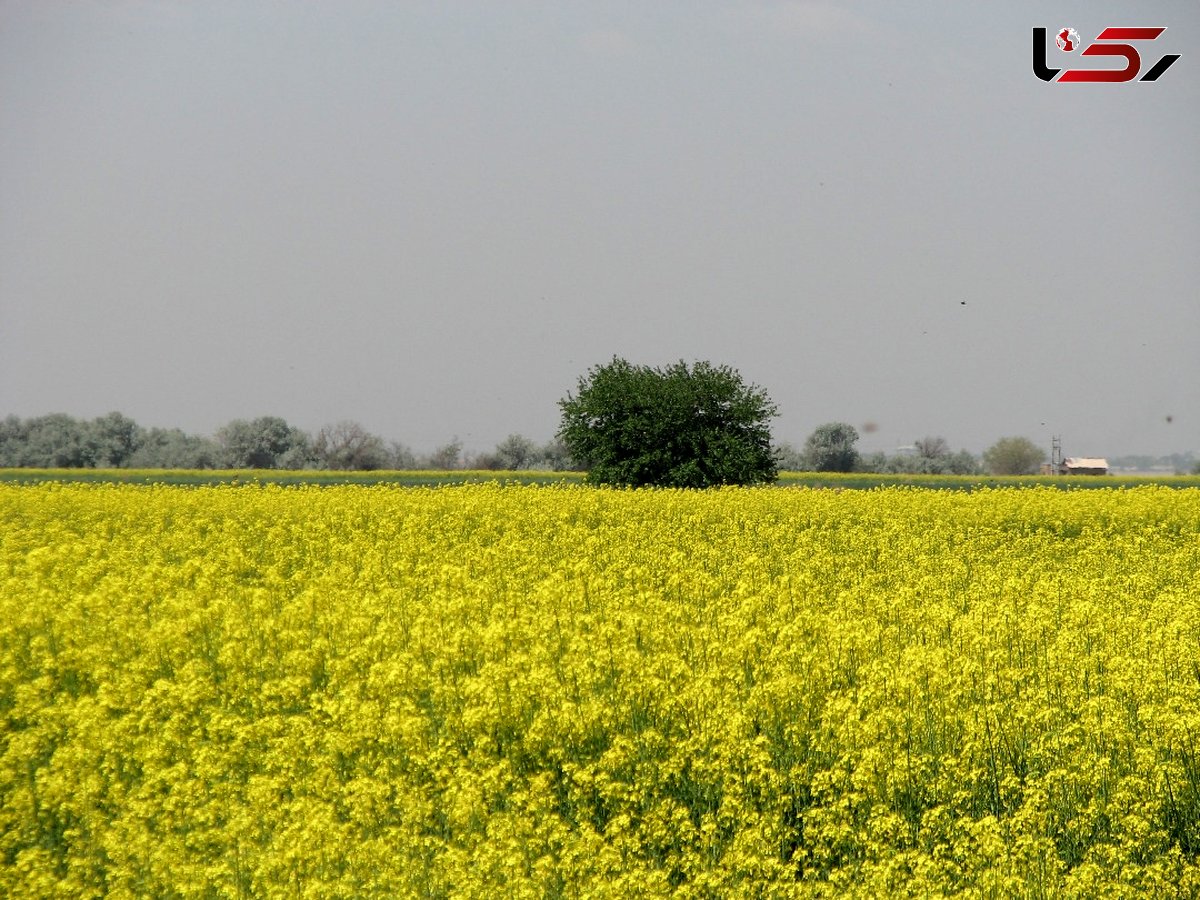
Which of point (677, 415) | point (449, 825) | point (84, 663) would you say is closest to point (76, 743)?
point (84, 663)

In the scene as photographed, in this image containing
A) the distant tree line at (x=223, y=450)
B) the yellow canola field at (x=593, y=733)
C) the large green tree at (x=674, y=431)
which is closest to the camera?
the yellow canola field at (x=593, y=733)

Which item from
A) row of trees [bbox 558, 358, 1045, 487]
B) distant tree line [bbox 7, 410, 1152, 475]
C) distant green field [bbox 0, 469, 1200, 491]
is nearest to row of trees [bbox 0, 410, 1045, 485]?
distant tree line [bbox 7, 410, 1152, 475]

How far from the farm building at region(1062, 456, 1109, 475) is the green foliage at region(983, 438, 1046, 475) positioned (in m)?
15.7

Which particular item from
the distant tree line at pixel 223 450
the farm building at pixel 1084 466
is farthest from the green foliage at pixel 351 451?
the farm building at pixel 1084 466

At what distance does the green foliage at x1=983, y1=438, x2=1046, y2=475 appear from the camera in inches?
5059

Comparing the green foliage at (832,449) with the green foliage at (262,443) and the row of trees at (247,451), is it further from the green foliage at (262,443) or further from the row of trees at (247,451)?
the green foliage at (262,443)

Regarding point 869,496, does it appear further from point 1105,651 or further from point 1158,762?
point 1158,762

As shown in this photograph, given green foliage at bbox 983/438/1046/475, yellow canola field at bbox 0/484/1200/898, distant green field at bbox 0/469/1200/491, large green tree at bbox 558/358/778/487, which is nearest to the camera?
A: yellow canola field at bbox 0/484/1200/898

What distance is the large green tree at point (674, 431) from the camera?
37.1m

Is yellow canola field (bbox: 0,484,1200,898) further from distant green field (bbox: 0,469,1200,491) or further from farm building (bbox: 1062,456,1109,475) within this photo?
farm building (bbox: 1062,456,1109,475)

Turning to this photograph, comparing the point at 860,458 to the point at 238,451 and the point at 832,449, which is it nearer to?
the point at 832,449

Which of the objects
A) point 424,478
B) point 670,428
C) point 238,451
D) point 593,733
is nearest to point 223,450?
point 238,451

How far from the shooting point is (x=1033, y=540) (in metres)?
19.9

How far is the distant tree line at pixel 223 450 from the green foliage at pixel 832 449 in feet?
77.3
